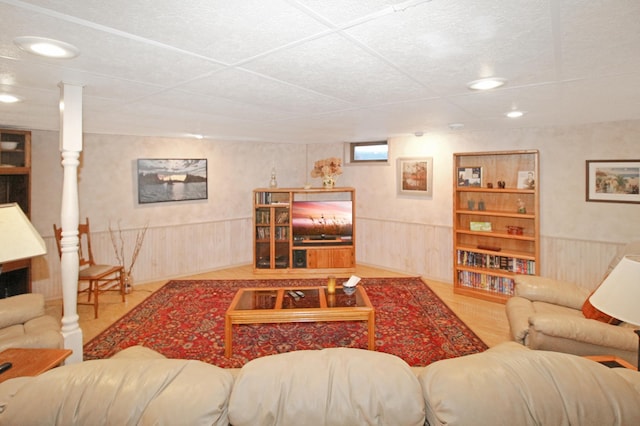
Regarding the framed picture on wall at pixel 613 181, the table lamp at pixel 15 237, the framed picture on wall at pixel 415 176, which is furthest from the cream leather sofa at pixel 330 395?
the framed picture on wall at pixel 415 176

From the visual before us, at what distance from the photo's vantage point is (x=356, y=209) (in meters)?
6.89

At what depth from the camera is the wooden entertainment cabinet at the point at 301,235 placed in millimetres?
6301

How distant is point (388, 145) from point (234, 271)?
3682 millimetres

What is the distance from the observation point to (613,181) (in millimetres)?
4184

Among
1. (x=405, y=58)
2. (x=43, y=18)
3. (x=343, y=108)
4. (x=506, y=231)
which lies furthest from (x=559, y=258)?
(x=43, y=18)

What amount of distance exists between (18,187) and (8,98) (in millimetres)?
2192

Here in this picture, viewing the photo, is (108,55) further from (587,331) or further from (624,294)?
(587,331)

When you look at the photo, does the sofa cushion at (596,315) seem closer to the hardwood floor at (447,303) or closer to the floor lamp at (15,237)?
the hardwood floor at (447,303)

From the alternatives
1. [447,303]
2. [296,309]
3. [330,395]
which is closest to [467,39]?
[330,395]

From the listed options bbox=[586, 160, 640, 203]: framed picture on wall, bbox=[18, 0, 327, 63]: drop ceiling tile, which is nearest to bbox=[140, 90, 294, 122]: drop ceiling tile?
bbox=[18, 0, 327, 63]: drop ceiling tile

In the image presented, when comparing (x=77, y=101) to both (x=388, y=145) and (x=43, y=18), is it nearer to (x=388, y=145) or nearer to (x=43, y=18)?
(x=43, y=18)

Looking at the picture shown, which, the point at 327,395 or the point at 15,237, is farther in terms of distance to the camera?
the point at 15,237

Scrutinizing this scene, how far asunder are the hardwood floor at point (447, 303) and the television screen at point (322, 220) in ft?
2.57

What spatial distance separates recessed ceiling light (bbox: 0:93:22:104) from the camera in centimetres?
278
